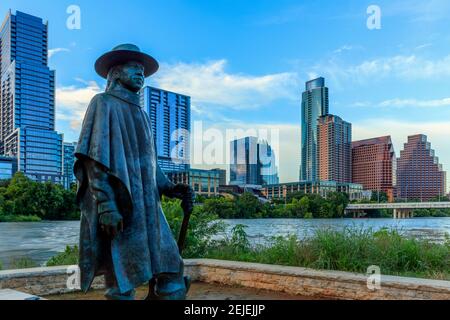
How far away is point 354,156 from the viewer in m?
51.6

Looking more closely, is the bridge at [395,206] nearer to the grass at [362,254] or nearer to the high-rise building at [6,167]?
the grass at [362,254]

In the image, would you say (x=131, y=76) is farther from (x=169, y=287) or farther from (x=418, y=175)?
(x=418, y=175)

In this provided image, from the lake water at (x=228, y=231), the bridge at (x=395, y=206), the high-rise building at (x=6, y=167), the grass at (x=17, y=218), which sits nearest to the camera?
the lake water at (x=228, y=231)

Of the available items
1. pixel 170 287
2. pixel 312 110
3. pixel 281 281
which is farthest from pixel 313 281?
pixel 312 110

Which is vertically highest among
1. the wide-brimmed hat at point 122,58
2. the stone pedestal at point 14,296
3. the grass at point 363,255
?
the wide-brimmed hat at point 122,58

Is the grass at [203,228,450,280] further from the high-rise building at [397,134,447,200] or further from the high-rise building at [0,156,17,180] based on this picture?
the high-rise building at [0,156,17,180]

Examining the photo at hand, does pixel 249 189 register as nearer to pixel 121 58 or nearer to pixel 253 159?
pixel 253 159

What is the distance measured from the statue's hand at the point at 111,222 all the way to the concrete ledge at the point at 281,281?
3.10 metres

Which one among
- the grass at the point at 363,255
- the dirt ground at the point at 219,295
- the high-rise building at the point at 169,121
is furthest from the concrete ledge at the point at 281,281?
the high-rise building at the point at 169,121

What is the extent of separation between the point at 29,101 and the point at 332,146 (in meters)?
79.7

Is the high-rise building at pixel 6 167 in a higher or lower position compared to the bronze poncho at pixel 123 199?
higher

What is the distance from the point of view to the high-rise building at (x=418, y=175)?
62.8 m

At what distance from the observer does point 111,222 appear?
298 centimetres
